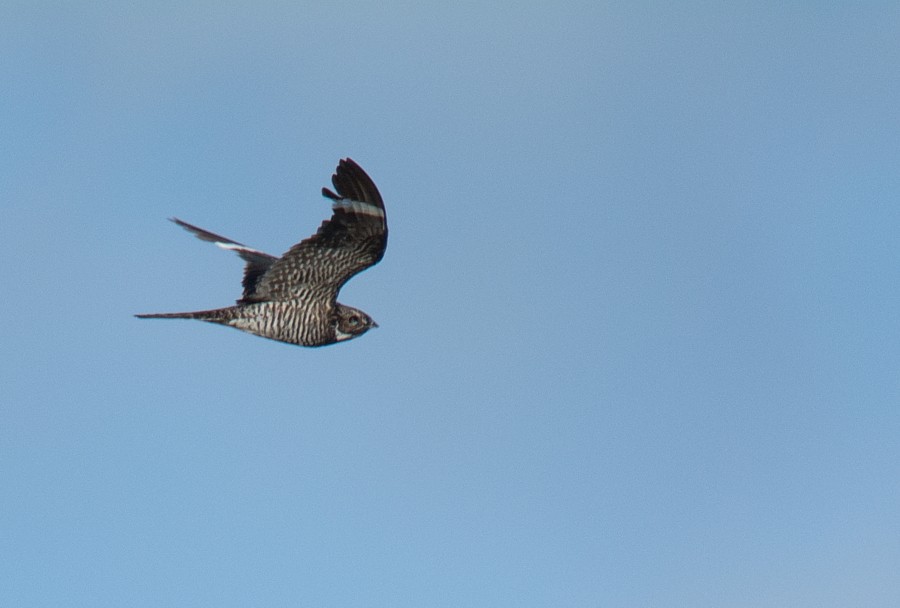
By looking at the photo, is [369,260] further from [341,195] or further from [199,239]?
[199,239]

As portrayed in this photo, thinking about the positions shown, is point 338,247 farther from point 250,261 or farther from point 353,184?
point 250,261

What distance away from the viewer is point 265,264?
66.1 ft

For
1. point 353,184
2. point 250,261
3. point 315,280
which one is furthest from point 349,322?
point 353,184

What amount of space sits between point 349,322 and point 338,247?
1920 millimetres

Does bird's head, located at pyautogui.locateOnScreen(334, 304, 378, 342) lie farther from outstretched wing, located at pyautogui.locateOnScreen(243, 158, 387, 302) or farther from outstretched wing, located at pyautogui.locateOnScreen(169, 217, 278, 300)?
outstretched wing, located at pyautogui.locateOnScreen(169, 217, 278, 300)

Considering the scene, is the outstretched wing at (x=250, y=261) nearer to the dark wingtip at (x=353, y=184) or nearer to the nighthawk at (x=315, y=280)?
the nighthawk at (x=315, y=280)

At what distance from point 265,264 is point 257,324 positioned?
92cm

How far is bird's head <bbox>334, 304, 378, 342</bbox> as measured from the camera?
20.1 m

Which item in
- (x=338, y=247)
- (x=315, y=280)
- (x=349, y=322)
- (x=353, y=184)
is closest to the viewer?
(x=353, y=184)

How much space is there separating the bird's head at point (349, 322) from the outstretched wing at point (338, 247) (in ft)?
1.39

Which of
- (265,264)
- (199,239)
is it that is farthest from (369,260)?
(199,239)

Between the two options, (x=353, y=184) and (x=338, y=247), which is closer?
(x=353, y=184)

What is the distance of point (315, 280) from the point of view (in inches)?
766

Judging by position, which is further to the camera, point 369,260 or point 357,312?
point 357,312
